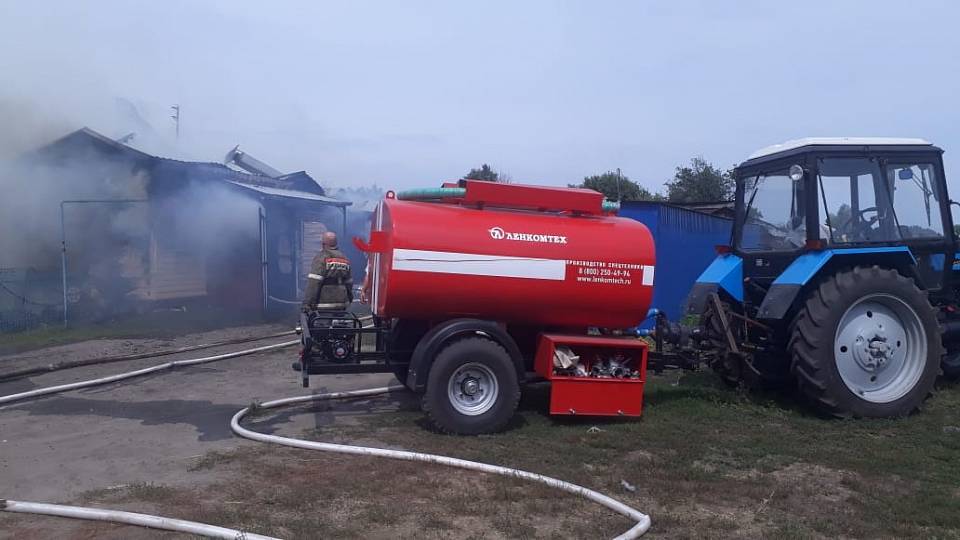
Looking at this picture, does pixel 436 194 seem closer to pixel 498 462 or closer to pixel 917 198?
pixel 498 462

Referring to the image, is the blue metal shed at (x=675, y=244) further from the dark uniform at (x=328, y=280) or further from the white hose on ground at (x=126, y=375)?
the white hose on ground at (x=126, y=375)

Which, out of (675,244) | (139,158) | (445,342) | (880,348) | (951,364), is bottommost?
(951,364)

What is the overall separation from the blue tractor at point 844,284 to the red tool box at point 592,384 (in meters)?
1.02

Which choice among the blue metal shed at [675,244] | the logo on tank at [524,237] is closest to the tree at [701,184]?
the blue metal shed at [675,244]

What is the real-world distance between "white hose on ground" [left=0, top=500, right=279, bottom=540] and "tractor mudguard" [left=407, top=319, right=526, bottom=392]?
2.72 m

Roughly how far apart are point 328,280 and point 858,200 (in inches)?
239

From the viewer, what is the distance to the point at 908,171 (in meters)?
8.07

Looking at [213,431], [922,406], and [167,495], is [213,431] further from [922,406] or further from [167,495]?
[922,406]

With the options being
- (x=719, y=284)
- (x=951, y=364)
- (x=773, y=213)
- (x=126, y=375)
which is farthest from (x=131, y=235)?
(x=951, y=364)

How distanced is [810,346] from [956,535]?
2.77 meters

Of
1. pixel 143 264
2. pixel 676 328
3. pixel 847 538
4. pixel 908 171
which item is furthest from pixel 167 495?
pixel 143 264

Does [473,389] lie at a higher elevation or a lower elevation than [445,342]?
lower

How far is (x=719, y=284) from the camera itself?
8336 millimetres

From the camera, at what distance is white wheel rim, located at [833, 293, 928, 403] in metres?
7.46
